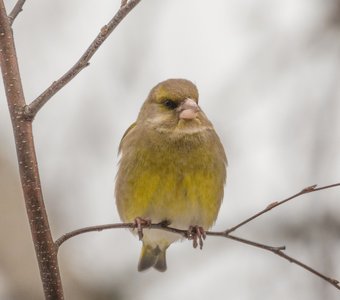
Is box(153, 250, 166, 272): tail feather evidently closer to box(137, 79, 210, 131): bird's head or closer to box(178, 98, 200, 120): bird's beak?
box(137, 79, 210, 131): bird's head

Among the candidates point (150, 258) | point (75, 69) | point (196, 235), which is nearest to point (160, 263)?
point (150, 258)

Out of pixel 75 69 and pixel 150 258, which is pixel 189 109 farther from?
pixel 75 69

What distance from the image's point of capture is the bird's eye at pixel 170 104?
5.56 meters

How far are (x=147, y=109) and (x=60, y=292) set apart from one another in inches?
92.3

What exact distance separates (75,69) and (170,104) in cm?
205

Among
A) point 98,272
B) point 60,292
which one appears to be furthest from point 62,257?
point 60,292

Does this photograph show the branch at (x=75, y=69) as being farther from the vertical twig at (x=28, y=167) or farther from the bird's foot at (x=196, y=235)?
the bird's foot at (x=196, y=235)

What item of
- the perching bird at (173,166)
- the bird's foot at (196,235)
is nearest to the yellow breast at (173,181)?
the perching bird at (173,166)

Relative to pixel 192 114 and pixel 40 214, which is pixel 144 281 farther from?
pixel 40 214

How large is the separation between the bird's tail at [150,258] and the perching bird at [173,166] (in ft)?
3.32

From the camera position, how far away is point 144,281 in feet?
26.2

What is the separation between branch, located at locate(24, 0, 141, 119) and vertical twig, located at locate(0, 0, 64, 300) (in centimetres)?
7

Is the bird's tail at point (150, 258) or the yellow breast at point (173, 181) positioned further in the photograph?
the bird's tail at point (150, 258)

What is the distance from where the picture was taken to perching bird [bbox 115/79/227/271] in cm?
537
